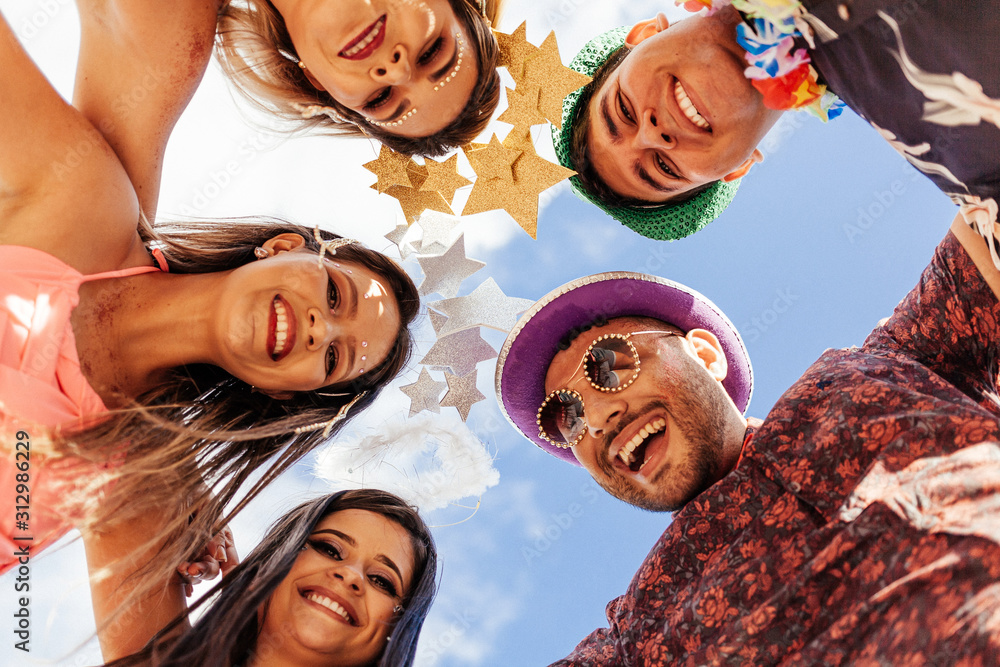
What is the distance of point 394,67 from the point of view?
271cm

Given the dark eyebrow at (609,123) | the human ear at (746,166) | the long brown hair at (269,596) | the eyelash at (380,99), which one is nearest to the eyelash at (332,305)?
the long brown hair at (269,596)

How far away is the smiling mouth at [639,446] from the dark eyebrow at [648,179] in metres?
1.00

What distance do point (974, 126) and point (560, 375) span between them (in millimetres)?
1797

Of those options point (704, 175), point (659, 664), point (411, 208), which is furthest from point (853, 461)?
point (411, 208)

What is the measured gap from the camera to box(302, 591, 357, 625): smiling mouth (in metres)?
2.92

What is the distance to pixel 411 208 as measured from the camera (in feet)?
11.5

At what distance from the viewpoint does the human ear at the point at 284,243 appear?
345 centimetres

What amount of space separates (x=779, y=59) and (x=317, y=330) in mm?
2028

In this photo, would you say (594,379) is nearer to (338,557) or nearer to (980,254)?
(338,557)

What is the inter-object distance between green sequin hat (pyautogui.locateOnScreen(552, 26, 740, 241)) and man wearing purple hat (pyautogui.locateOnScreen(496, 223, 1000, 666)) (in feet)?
1.01

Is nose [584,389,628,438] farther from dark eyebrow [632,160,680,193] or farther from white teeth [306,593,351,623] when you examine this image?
white teeth [306,593,351,623]

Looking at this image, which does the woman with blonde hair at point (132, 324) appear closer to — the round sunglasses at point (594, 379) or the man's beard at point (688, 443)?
the round sunglasses at point (594, 379)

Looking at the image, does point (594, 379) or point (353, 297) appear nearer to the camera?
point (594, 379)

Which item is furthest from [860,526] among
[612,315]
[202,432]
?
[202,432]
